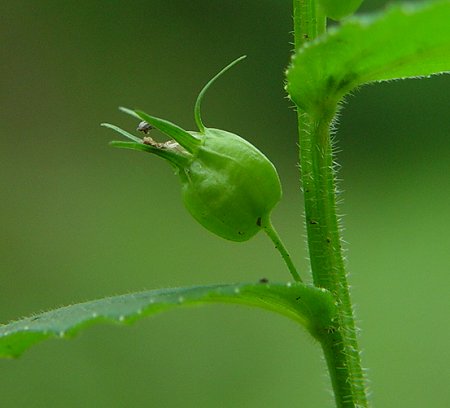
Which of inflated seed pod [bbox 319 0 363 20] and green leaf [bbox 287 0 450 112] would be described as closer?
green leaf [bbox 287 0 450 112]

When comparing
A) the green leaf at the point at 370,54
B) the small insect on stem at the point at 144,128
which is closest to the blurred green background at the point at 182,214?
the small insect on stem at the point at 144,128

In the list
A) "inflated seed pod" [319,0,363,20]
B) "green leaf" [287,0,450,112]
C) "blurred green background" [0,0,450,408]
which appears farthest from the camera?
"blurred green background" [0,0,450,408]

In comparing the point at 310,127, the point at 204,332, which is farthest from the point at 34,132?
the point at 310,127

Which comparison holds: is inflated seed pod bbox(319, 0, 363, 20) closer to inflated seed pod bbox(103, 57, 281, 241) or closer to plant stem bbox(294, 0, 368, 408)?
plant stem bbox(294, 0, 368, 408)

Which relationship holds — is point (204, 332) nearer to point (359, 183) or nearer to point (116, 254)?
point (116, 254)

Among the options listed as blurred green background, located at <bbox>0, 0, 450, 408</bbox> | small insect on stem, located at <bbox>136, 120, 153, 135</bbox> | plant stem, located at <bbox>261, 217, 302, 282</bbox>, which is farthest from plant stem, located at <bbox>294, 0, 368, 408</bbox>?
blurred green background, located at <bbox>0, 0, 450, 408</bbox>

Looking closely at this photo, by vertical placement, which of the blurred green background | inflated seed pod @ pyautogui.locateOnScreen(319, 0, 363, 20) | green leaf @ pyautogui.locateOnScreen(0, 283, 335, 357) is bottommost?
green leaf @ pyautogui.locateOnScreen(0, 283, 335, 357)

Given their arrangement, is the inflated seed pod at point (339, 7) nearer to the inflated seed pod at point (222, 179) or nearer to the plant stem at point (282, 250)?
the inflated seed pod at point (222, 179)

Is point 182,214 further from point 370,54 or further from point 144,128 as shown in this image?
point 370,54
